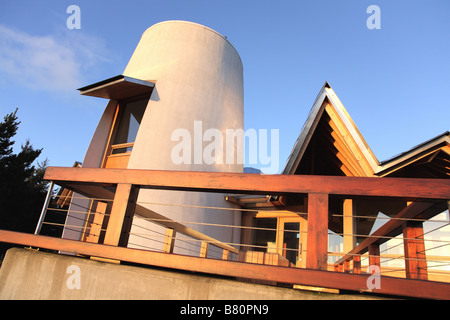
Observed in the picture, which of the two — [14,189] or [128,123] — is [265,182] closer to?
[128,123]

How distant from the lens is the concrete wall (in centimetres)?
256

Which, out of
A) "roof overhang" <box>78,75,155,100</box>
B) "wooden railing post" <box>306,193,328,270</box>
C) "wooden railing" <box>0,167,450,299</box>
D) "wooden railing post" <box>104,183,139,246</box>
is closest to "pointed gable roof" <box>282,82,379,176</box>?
"wooden railing" <box>0,167,450,299</box>

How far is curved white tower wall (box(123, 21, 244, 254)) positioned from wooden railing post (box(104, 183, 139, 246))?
5.37 m

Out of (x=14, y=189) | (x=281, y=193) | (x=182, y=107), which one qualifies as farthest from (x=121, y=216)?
(x=14, y=189)

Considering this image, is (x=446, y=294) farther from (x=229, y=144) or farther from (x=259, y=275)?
(x=229, y=144)

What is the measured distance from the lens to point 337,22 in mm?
9727

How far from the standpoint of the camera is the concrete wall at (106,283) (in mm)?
2564

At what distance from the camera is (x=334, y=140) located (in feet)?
22.8

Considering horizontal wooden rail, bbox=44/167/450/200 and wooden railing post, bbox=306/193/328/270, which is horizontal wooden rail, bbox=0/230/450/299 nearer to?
wooden railing post, bbox=306/193/328/270

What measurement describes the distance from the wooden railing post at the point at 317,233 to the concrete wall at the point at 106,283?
0.26m

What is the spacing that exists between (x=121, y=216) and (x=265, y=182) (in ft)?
5.22

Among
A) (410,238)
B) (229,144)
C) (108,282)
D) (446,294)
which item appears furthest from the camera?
(229,144)
